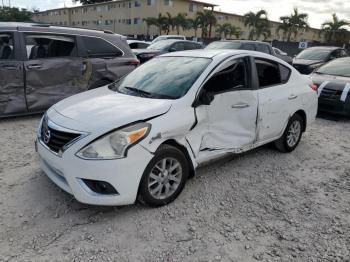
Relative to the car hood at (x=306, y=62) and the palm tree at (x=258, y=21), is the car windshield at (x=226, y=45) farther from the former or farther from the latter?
the palm tree at (x=258, y=21)

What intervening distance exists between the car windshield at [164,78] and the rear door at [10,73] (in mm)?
2551

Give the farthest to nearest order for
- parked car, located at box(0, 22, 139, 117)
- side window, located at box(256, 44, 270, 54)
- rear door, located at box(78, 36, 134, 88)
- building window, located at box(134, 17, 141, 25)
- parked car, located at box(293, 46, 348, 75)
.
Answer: building window, located at box(134, 17, 141, 25) → parked car, located at box(293, 46, 348, 75) → side window, located at box(256, 44, 270, 54) → rear door, located at box(78, 36, 134, 88) → parked car, located at box(0, 22, 139, 117)

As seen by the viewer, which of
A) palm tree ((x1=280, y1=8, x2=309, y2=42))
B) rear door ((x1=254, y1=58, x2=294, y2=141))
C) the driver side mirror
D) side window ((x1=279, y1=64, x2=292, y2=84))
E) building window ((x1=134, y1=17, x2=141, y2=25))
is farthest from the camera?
building window ((x1=134, y1=17, x2=141, y2=25))

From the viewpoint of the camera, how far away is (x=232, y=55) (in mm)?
4242

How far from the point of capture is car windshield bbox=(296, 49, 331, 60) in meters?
13.1

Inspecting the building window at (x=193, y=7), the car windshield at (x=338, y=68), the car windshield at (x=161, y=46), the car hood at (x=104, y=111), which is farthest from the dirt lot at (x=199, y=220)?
the building window at (x=193, y=7)

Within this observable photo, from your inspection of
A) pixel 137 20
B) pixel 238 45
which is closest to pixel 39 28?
pixel 238 45

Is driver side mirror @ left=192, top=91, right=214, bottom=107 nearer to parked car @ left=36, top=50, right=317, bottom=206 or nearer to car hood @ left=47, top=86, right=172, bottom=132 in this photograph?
parked car @ left=36, top=50, right=317, bottom=206

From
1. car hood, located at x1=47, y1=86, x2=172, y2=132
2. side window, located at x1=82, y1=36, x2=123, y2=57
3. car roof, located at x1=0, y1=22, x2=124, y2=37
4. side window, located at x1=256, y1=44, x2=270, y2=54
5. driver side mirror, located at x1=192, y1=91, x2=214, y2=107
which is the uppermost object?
car roof, located at x1=0, y1=22, x2=124, y2=37

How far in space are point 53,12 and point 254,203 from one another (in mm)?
77377

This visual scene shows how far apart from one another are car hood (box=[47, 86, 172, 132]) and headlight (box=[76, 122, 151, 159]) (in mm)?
85

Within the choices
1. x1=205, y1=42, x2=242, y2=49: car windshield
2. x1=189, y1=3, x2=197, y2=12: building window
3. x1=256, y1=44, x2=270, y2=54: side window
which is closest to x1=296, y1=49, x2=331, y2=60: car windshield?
x1=256, y1=44, x2=270, y2=54: side window

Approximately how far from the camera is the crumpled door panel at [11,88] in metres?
5.95

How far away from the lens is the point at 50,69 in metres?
6.41
